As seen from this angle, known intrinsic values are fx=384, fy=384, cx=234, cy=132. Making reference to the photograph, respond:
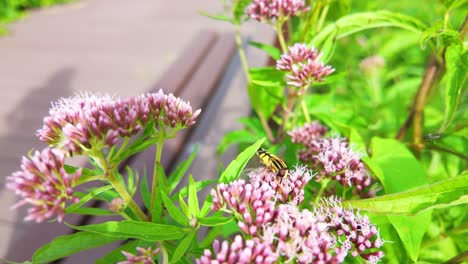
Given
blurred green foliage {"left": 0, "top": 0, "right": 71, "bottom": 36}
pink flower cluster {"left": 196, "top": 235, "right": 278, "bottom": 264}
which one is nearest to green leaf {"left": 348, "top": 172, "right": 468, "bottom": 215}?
pink flower cluster {"left": 196, "top": 235, "right": 278, "bottom": 264}

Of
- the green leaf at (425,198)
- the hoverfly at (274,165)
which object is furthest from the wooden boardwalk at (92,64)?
the green leaf at (425,198)

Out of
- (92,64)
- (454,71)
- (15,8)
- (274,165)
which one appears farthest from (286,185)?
(15,8)

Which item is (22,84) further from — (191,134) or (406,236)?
(406,236)

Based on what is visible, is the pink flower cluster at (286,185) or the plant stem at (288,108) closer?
the pink flower cluster at (286,185)

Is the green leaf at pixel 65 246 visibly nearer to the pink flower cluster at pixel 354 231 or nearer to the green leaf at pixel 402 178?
the pink flower cluster at pixel 354 231

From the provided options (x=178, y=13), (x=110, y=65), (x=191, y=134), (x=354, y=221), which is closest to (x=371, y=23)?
(x=354, y=221)

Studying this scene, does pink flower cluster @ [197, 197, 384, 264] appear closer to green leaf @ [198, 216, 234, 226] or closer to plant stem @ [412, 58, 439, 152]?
green leaf @ [198, 216, 234, 226]
